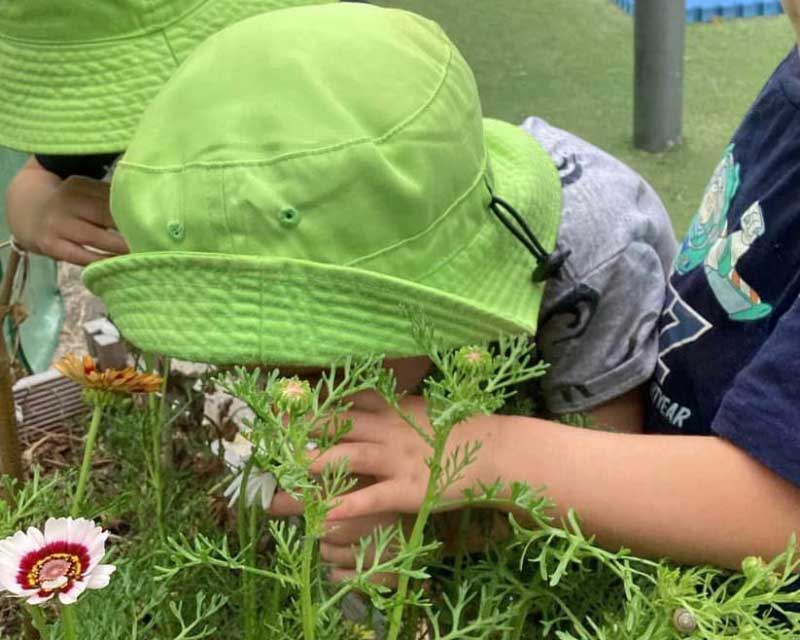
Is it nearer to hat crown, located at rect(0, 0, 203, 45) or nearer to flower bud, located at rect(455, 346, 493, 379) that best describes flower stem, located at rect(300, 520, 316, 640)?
flower bud, located at rect(455, 346, 493, 379)

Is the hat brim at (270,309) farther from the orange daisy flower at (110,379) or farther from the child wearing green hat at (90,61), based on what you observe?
the child wearing green hat at (90,61)

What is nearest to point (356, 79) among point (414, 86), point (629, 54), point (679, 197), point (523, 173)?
point (414, 86)

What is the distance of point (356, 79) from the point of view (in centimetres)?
53

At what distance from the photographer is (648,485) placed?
0.57 meters

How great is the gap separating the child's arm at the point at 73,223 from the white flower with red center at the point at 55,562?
426mm

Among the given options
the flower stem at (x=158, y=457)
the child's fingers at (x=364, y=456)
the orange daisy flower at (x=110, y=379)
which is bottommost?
the flower stem at (x=158, y=457)

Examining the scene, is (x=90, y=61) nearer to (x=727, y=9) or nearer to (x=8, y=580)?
(x=8, y=580)

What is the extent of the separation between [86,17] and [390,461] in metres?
0.40

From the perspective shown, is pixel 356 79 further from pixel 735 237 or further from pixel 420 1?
pixel 420 1

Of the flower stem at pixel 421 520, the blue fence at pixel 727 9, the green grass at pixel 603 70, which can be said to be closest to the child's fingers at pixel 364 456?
the flower stem at pixel 421 520

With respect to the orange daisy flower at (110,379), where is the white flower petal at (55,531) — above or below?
above

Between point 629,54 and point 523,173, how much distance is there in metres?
1.98

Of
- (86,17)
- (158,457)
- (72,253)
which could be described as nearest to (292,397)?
(158,457)

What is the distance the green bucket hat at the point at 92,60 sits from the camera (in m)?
0.73
